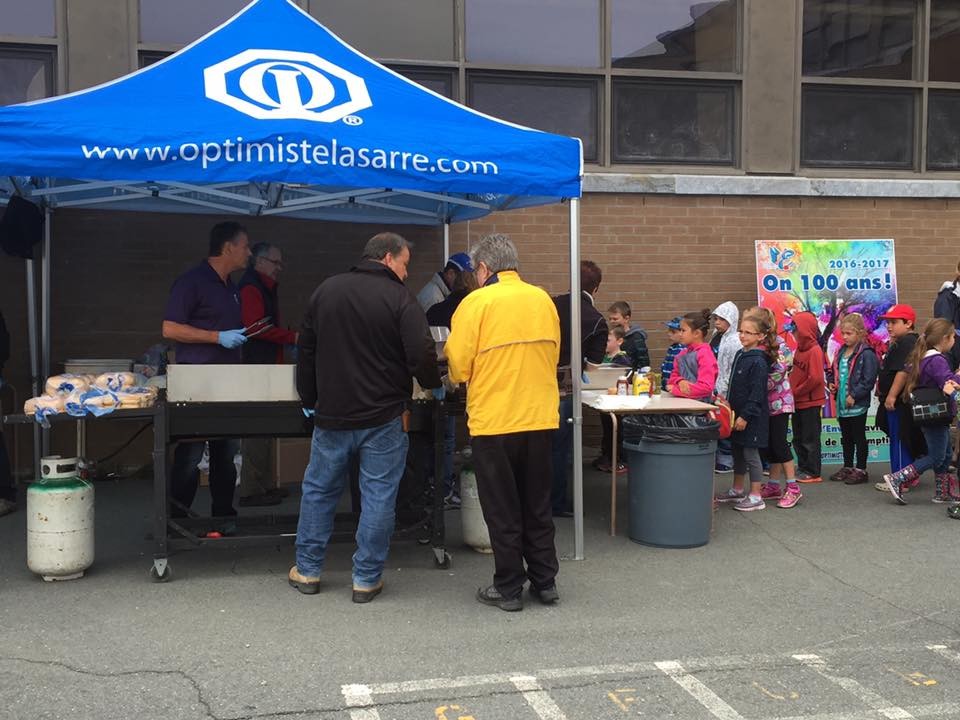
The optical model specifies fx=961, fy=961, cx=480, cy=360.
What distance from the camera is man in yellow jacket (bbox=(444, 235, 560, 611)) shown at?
4930mm

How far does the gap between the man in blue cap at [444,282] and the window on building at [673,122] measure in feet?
9.03

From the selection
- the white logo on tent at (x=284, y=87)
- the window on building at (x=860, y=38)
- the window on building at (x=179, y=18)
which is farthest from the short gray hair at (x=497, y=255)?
the window on building at (x=860, y=38)

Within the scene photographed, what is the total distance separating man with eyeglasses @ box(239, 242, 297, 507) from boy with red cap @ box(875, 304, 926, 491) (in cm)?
476

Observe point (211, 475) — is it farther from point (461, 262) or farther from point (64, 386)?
point (461, 262)

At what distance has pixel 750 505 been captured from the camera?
7230 millimetres

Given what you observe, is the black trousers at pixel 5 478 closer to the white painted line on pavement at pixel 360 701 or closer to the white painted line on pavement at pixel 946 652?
the white painted line on pavement at pixel 360 701

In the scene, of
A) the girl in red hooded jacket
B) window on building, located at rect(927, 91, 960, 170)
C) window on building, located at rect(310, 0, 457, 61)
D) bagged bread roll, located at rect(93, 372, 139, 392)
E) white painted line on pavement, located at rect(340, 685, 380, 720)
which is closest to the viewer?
white painted line on pavement, located at rect(340, 685, 380, 720)

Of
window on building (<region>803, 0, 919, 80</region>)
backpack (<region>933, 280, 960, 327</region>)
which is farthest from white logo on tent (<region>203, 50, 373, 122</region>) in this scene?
backpack (<region>933, 280, 960, 327</region>)

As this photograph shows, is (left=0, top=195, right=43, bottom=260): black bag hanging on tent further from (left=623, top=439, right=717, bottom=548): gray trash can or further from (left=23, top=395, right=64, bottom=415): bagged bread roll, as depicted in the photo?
(left=623, top=439, right=717, bottom=548): gray trash can

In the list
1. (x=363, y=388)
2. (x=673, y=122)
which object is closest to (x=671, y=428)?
(x=363, y=388)

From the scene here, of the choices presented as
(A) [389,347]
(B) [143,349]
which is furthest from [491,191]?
(B) [143,349]

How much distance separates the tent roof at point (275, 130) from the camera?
16.4 feet

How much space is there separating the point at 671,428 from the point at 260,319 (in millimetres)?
2971

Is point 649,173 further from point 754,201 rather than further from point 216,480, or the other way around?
point 216,480
